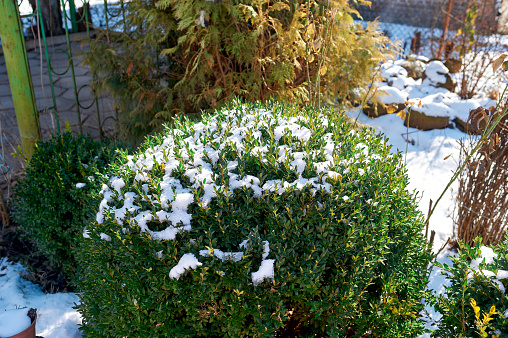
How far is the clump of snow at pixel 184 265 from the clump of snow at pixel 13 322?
97 cm

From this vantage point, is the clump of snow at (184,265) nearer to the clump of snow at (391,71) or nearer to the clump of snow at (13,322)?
the clump of snow at (13,322)

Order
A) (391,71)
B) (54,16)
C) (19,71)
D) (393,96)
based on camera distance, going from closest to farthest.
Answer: (19,71) → (393,96) → (391,71) → (54,16)

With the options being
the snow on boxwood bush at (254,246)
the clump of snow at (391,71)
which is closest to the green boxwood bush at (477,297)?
the snow on boxwood bush at (254,246)

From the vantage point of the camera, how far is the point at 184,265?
153cm

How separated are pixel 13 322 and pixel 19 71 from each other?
87.8 inches

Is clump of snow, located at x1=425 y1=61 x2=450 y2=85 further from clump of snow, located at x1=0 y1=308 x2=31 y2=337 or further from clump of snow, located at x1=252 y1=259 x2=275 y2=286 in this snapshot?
clump of snow, located at x1=0 y1=308 x2=31 y2=337

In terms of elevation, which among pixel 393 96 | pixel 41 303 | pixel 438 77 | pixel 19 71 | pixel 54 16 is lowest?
pixel 41 303

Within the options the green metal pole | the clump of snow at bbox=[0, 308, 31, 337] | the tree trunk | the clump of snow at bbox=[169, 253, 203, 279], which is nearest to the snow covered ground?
the clump of snow at bbox=[0, 308, 31, 337]

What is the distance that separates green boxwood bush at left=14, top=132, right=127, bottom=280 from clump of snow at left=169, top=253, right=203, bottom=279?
1.08 m

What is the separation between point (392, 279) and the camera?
5.69 ft

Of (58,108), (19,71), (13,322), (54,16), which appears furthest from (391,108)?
(54,16)

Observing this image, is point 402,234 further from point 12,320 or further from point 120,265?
point 12,320

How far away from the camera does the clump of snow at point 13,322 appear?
190 cm

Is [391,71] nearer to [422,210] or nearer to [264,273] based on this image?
[422,210]
